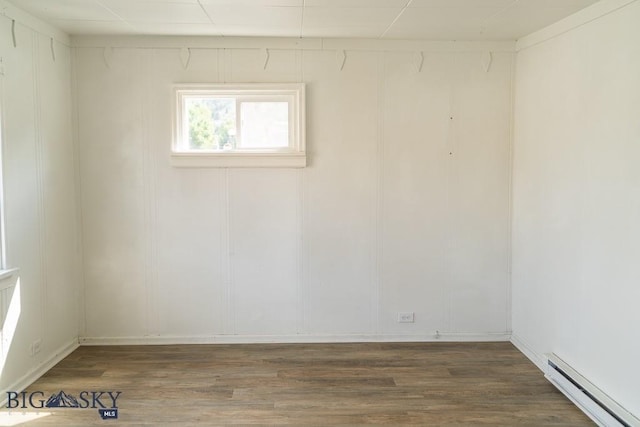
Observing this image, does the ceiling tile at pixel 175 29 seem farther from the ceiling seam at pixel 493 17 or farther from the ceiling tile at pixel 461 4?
the ceiling seam at pixel 493 17

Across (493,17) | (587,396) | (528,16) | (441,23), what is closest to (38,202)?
(441,23)

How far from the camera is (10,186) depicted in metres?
3.26

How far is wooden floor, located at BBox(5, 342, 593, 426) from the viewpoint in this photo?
3.02 m

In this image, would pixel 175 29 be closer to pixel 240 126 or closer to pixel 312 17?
pixel 240 126

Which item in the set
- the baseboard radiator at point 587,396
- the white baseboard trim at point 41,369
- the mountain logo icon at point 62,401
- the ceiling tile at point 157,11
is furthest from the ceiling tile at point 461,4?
the white baseboard trim at point 41,369

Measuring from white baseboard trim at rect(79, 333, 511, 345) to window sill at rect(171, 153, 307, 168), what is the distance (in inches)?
58.7

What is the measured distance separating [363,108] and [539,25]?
146cm

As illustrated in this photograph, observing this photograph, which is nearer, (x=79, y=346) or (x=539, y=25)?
(x=539, y=25)

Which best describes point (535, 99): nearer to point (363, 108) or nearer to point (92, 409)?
point (363, 108)

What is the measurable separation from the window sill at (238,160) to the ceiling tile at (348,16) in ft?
3.51

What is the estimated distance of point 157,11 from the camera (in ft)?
10.9

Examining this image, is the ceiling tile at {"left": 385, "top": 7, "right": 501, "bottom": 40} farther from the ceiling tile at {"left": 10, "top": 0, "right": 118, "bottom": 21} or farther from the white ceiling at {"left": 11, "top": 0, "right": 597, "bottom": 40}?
the ceiling tile at {"left": 10, "top": 0, "right": 118, "bottom": 21}

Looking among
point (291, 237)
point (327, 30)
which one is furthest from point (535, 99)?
point (291, 237)

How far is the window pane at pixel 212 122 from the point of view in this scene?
420 cm
